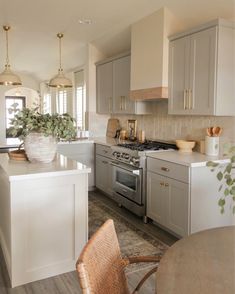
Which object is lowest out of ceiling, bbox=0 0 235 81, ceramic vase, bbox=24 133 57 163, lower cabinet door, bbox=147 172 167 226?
lower cabinet door, bbox=147 172 167 226

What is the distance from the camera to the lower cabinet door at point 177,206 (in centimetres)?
289

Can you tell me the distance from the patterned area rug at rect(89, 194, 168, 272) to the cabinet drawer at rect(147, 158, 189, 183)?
717mm

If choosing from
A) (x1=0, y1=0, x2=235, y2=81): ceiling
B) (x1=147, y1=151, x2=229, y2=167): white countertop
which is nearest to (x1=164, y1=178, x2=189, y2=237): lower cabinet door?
(x1=147, y1=151, x2=229, y2=167): white countertop

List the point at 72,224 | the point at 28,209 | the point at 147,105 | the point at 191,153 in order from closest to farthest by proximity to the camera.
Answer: the point at 28,209 < the point at 72,224 < the point at 191,153 < the point at 147,105

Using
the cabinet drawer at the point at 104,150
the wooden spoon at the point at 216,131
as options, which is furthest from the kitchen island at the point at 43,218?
the cabinet drawer at the point at 104,150

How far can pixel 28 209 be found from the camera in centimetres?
226

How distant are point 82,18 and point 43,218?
302cm

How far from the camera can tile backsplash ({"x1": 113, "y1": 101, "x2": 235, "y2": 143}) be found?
3266 millimetres

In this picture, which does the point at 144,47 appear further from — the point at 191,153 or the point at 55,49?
the point at 55,49

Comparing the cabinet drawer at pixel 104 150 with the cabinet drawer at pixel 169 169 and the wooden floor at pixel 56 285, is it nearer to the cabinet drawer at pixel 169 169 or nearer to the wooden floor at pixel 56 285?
the cabinet drawer at pixel 169 169

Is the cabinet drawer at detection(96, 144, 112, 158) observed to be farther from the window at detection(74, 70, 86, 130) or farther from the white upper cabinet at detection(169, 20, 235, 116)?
the window at detection(74, 70, 86, 130)

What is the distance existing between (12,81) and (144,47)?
6.52 feet

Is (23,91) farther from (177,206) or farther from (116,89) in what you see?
(177,206)

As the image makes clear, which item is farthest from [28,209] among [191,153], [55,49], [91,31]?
[55,49]
